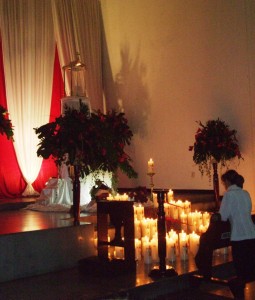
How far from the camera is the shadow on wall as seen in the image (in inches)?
391

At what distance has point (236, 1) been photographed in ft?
27.3

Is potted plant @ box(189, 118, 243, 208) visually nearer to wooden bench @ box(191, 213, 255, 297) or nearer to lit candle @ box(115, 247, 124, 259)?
lit candle @ box(115, 247, 124, 259)

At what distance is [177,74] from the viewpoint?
9297 millimetres

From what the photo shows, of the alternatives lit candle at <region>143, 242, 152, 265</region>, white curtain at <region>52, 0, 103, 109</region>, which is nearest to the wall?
white curtain at <region>52, 0, 103, 109</region>

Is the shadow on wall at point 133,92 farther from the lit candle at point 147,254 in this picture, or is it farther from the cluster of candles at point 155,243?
the lit candle at point 147,254

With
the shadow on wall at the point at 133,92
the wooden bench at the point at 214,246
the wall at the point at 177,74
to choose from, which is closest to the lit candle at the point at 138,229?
the wooden bench at the point at 214,246

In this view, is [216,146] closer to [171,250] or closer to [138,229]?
[138,229]

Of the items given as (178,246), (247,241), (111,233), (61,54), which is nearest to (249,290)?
(247,241)

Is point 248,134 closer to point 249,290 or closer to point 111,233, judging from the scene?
point 111,233

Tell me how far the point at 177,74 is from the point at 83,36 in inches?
92.9

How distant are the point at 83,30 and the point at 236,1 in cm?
346

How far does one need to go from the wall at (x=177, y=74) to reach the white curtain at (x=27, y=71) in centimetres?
173

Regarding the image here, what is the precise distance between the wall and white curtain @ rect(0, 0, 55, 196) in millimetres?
1731

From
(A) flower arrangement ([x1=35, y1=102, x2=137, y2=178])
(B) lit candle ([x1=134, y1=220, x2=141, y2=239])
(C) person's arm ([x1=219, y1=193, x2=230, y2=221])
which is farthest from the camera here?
(B) lit candle ([x1=134, y1=220, x2=141, y2=239])
